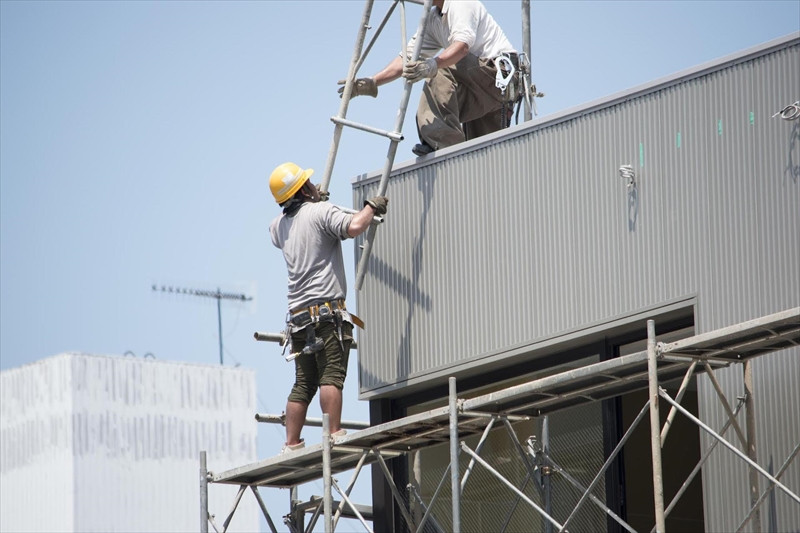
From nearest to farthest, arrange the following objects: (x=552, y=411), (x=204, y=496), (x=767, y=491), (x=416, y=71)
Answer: (x=767, y=491) → (x=552, y=411) → (x=204, y=496) → (x=416, y=71)

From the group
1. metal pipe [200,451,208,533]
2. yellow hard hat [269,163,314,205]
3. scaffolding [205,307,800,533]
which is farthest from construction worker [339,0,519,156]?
metal pipe [200,451,208,533]

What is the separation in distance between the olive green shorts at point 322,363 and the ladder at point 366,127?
1086mm

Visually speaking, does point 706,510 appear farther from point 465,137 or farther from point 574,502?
point 465,137

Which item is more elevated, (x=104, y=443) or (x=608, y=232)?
(x=104, y=443)

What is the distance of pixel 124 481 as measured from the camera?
46469 mm

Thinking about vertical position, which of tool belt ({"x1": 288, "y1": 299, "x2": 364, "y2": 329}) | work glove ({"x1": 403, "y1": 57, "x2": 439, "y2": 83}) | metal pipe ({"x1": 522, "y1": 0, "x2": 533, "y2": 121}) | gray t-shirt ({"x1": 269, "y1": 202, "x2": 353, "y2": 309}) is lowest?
tool belt ({"x1": 288, "y1": 299, "x2": 364, "y2": 329})

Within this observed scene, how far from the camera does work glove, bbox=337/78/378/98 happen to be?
1388cm

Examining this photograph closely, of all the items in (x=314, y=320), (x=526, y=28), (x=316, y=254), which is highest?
(x=526, y=28)

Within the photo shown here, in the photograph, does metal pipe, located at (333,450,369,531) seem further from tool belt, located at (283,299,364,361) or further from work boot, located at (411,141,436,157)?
work boot, located at (411,141,436,157)

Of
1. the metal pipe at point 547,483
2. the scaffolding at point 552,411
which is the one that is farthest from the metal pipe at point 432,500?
the metal pipe at point 547,483

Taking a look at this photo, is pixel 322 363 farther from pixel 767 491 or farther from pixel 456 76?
pixel 767 491

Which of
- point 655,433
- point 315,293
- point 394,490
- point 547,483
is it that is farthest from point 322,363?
point 655,433

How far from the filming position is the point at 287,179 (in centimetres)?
1269

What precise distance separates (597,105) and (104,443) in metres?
36.2
